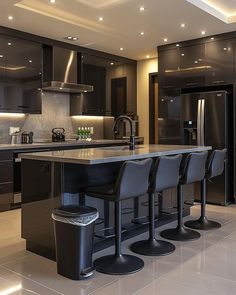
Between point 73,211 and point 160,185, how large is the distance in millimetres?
981

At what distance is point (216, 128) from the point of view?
5.41 m

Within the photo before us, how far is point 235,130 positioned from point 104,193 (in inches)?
129

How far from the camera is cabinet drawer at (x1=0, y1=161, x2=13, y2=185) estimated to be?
16.0 ft

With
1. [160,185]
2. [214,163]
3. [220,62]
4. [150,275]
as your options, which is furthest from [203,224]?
[220,62]

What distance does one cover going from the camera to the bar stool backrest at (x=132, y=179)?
2.80 metres

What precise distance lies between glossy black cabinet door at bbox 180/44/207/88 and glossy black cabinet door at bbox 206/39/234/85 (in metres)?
0.09

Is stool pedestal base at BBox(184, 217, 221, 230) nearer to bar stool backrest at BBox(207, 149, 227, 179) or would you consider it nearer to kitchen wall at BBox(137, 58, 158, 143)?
bar stool backrest at BBox(207, 149, 227, 179)

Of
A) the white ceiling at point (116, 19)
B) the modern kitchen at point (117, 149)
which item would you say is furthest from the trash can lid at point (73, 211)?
the white ceiling at point (116, 19)

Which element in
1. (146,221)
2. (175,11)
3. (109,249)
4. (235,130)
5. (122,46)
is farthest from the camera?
(122,46)

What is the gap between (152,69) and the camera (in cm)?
726

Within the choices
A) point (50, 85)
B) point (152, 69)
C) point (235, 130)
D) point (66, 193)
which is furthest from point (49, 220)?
point (152, 69)

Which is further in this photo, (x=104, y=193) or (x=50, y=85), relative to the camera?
(x=50, y=85)

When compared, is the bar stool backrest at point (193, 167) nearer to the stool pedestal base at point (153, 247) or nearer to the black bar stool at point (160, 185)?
the black bar stool at point (160, 185)

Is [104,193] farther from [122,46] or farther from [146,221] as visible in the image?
[122,46]
